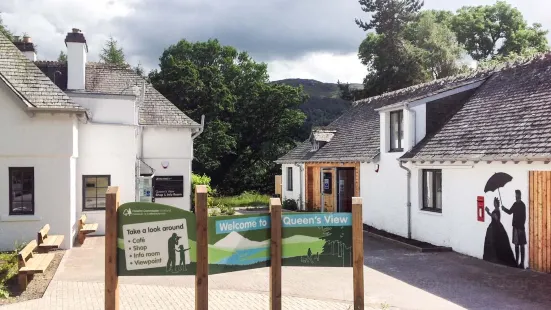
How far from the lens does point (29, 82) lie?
49.8 feet

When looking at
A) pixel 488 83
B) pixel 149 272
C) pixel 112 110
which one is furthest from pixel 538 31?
pixel 149 272

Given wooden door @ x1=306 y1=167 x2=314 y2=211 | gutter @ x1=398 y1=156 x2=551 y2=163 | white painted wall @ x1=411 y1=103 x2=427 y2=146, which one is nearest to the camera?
gutter @ x1=398 y1=156 x2=551 y2=163

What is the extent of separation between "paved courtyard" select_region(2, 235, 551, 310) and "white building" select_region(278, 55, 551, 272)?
3.52 ft

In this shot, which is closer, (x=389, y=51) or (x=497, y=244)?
(x=497, y=244)

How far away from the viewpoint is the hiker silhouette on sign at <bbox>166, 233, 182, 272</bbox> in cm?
705

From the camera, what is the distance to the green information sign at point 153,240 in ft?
22.7

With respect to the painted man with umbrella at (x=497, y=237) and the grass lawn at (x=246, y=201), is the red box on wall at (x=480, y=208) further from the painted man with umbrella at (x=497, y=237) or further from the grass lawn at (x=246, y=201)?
the grass lawn at (x=246, y=201)

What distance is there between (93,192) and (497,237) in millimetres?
12353

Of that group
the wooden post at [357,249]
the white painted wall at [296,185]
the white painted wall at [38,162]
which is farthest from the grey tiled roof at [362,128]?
the wooden post at [357,249]

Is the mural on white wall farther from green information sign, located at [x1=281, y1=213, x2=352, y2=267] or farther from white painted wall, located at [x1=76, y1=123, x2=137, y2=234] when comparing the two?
white painted wall, located at [x1=76, y1=123, x2=137, y2=234]

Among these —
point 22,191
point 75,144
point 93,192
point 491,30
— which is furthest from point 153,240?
point 491,30

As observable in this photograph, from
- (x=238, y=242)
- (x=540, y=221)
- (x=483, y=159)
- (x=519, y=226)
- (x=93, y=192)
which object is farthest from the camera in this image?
(x=93, y=192)

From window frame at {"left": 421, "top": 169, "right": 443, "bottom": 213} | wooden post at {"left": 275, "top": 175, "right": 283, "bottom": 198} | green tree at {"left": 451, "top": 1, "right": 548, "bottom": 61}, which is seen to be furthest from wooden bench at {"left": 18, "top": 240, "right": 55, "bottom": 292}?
green tree at {"left": 451, "top": 1, "right": 548, "bottom": 61}

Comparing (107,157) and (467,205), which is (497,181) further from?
(107,157)
